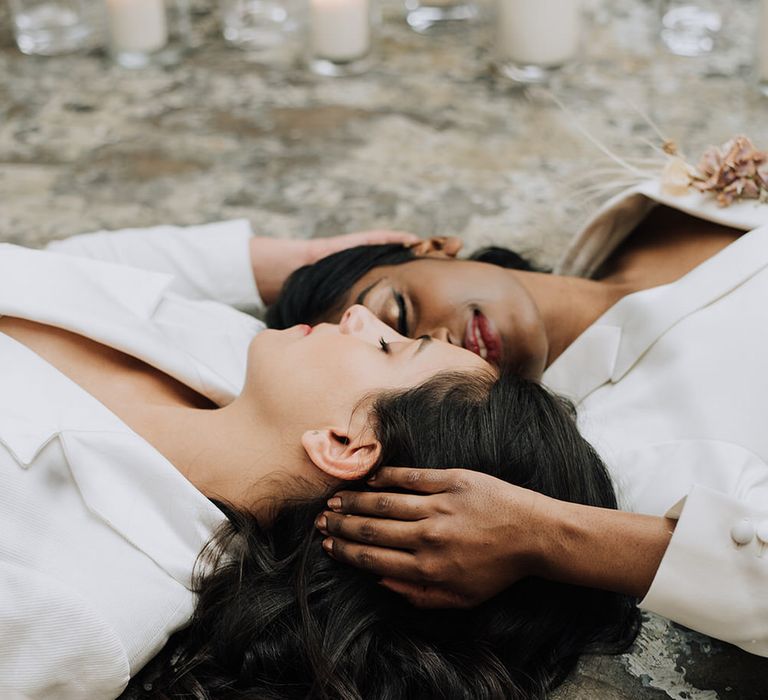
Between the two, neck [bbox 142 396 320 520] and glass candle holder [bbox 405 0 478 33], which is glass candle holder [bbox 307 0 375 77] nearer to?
glass candle holder [bbox 405 0 478 33]

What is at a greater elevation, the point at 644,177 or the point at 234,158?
the point at 644,177

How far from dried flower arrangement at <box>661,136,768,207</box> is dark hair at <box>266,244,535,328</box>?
1.56 ft

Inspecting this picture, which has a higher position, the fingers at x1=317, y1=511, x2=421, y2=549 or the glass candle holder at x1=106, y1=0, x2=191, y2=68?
the fingers at x1=317, y1=511, x2=421, y2=549

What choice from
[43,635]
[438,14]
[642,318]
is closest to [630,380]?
[642,318]

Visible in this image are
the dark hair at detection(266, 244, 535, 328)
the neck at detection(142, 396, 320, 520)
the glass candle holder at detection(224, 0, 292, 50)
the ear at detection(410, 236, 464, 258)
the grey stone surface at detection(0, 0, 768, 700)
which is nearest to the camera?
the neck at detection(142, 396, 320, 520)

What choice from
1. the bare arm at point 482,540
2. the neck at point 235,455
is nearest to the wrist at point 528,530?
the bare arm at point 482,540

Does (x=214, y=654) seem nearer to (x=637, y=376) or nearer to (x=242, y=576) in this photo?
(x=242, y=576)

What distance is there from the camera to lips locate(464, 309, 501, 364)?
61.9 inches

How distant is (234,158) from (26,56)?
905 millimetres

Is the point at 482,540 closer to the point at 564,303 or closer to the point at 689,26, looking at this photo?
the point at 564,303

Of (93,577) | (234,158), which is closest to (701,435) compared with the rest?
(93,577)

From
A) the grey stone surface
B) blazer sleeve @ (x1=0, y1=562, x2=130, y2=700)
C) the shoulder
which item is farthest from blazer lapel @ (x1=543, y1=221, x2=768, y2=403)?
blazer sleeve @ (x1=0, y1=562, x2=130, y2=700)

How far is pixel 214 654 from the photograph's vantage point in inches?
46.8

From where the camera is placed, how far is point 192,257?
6.31ft
